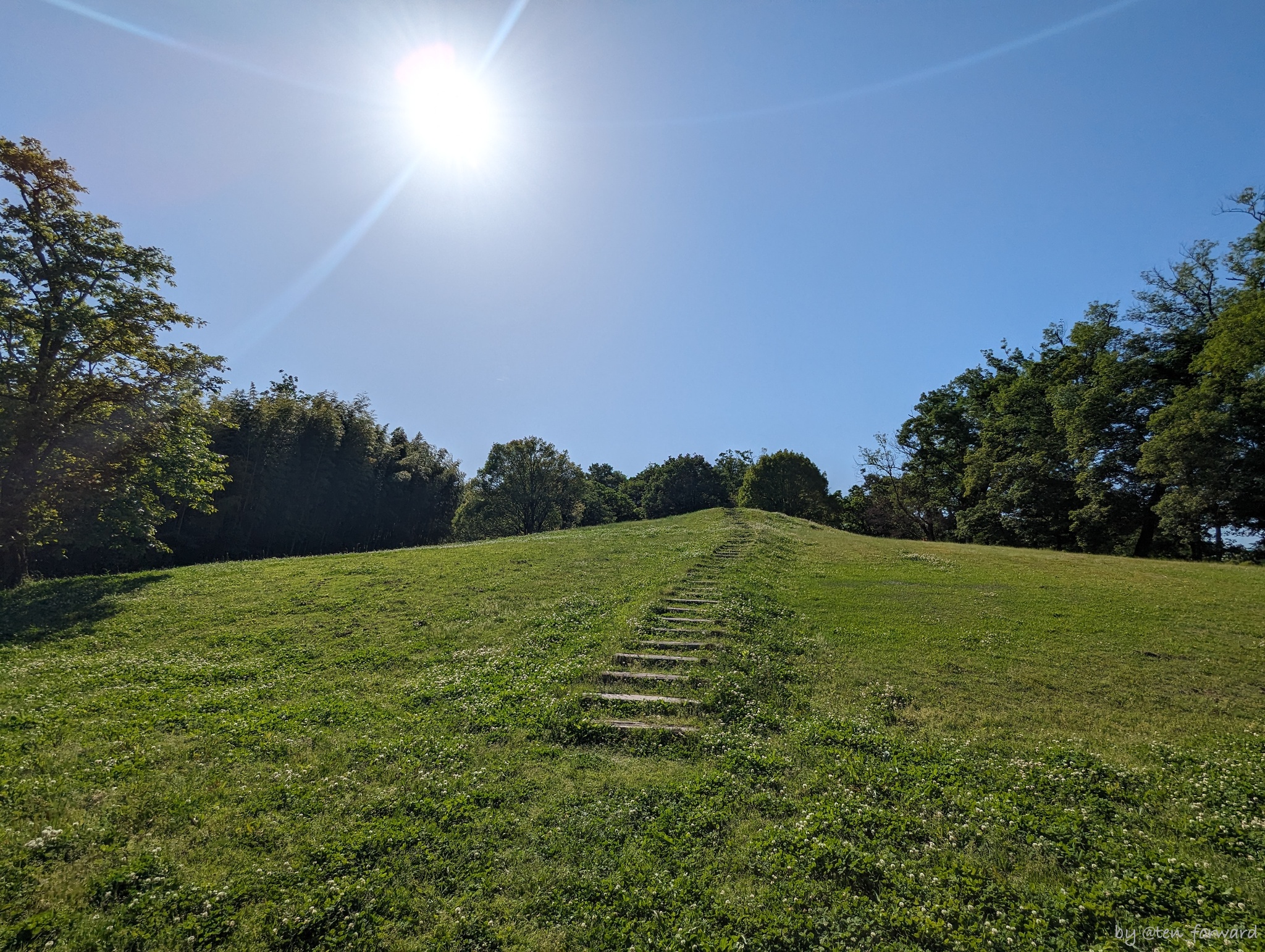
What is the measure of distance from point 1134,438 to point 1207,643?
107 feet

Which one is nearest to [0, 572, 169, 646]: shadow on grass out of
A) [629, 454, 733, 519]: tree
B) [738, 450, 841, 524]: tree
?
[738, 450, 841, 524]: tree

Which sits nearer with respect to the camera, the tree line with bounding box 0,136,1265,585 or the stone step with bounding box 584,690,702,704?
the stone step with bounding box 584,690,702,704

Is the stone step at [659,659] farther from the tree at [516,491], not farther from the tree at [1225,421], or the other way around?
the tree at [516,491]

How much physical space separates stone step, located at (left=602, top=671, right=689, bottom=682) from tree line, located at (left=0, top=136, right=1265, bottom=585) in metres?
20.5

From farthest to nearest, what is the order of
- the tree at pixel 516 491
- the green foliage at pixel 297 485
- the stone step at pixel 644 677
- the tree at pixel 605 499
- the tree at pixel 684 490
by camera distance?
1. the tree at pixel 684 490
2. the tree at pixel 605 499
3. the tree at pixel 516 491
4. the green foliage at pixel 297 485
5. the stone step at pixel 644 677

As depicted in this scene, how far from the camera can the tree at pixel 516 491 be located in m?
66.9

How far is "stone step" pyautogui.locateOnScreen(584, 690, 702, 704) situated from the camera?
944cm

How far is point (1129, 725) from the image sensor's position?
871 cm

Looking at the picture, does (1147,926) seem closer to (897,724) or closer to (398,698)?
A: (897,724)

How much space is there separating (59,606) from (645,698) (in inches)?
741

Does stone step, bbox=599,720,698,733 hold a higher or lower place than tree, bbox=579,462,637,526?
lower

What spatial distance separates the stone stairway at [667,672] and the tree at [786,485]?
203 ft

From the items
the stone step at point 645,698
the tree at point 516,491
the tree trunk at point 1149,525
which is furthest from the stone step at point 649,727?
the tree at point 516,491

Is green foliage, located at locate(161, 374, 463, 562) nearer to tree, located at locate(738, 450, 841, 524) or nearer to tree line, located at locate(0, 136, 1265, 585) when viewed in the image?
tree line, located at locate(0, 136, 1265, 585)
